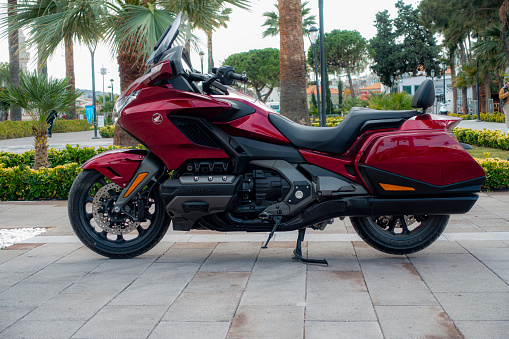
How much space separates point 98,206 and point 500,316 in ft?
9.93

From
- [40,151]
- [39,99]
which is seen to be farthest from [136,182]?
[39,99]

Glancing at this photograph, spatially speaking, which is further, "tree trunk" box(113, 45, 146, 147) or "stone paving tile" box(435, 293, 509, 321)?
"tree trunk" box(113, 45, 146, 147)

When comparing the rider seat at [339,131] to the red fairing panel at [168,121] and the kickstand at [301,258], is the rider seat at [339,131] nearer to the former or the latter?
the red fairing panel at [168,121]

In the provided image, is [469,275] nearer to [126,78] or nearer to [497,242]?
[497,242]

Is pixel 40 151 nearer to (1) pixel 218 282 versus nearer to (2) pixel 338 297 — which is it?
(1) pixel 218 282

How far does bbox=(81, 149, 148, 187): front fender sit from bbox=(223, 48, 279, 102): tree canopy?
6359 cm

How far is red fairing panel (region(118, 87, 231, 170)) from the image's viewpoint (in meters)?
4.17

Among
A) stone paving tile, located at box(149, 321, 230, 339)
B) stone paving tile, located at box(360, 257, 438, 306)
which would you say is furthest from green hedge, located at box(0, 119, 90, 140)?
stone paving tile, located at box(149, 321, 230, 339)

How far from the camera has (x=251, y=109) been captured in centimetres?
425

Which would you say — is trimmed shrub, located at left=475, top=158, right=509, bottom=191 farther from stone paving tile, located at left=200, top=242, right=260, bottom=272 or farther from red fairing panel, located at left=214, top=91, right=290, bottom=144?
red fairing panel, located at left=214, top=91, right=290, bottom=144

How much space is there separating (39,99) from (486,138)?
434 inches

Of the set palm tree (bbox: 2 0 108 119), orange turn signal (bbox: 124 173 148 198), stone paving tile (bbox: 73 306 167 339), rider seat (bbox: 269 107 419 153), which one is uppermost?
palm tree (bbox: 2 0 108 119)

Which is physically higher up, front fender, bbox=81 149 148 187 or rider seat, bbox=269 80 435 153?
rider seat, bbox=269 80 435 153

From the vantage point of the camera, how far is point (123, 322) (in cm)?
318
